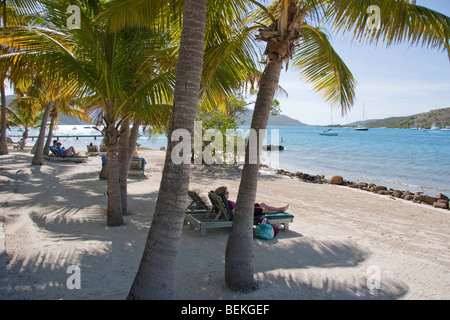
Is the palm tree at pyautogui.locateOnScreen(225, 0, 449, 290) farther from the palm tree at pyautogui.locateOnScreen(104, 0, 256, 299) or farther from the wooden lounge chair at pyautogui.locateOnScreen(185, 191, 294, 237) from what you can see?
the wooden lounge chair at pyautogui.locateOnScreen(185, 191, 294, 237)

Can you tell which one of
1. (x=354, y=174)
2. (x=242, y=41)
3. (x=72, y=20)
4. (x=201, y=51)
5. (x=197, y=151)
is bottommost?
(x=354, y=174)

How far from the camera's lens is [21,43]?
5828mm

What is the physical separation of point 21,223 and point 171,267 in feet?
16.0

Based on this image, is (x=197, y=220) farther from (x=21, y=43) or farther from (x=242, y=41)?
(x=21, y=43)

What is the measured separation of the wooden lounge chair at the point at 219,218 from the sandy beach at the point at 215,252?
0.76 ft

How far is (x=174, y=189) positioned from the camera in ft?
10.2

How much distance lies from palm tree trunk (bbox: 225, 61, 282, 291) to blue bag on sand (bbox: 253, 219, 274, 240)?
8.19 ft

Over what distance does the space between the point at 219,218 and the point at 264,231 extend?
3.68ft

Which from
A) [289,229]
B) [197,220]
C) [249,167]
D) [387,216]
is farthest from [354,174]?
[249,167]

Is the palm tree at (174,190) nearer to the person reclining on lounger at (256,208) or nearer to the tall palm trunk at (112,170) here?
the tall palm trunk at (112,170)

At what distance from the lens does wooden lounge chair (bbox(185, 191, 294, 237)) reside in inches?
273

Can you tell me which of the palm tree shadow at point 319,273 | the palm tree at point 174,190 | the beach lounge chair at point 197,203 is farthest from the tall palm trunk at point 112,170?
the palm tree at point 174,190

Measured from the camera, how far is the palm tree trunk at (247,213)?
4.33m

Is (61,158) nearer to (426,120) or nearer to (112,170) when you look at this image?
(112,170)
